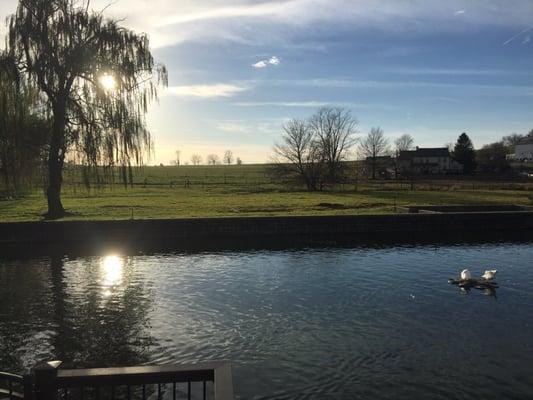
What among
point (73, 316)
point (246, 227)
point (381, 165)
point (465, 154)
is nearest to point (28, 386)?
point (73, 316)

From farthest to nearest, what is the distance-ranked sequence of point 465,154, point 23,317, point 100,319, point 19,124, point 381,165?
point 465,154 < point 381,165 < point 19,124 < point 23,317 < point 100,319

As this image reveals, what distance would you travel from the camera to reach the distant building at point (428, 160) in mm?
129125

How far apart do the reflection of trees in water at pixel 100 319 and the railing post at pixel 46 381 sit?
5.00 m

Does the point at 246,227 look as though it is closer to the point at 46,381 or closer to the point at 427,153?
the point at 46,381

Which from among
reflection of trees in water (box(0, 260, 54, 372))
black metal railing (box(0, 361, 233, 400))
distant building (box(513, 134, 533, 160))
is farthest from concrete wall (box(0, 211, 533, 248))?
distant building (box(513, 134, 533, 160))

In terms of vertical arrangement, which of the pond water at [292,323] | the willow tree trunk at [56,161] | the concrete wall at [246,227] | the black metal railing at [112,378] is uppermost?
the willow tree trunk at [56,161]

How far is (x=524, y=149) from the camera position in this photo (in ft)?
496

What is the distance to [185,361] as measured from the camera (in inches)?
414

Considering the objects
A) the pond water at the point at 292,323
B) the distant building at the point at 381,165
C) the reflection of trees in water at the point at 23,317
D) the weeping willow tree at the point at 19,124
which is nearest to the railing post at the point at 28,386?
the pond water at the point at 292,323

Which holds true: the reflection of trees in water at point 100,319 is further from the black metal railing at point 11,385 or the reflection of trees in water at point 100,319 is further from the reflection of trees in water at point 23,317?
the black metal railing at point 11,385

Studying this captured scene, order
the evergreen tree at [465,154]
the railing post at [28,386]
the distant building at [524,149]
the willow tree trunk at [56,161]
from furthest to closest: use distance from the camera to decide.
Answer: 1. the distant building at [524,149]
2. the evergreen tree at [465,154]
3. the willow tree trunk at [56,161]
4. the railing post at [28,386]

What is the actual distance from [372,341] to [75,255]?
52.8 feet

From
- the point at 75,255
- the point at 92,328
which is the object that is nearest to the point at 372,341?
the point at 92,328

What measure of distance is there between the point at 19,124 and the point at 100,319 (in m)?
18.1
